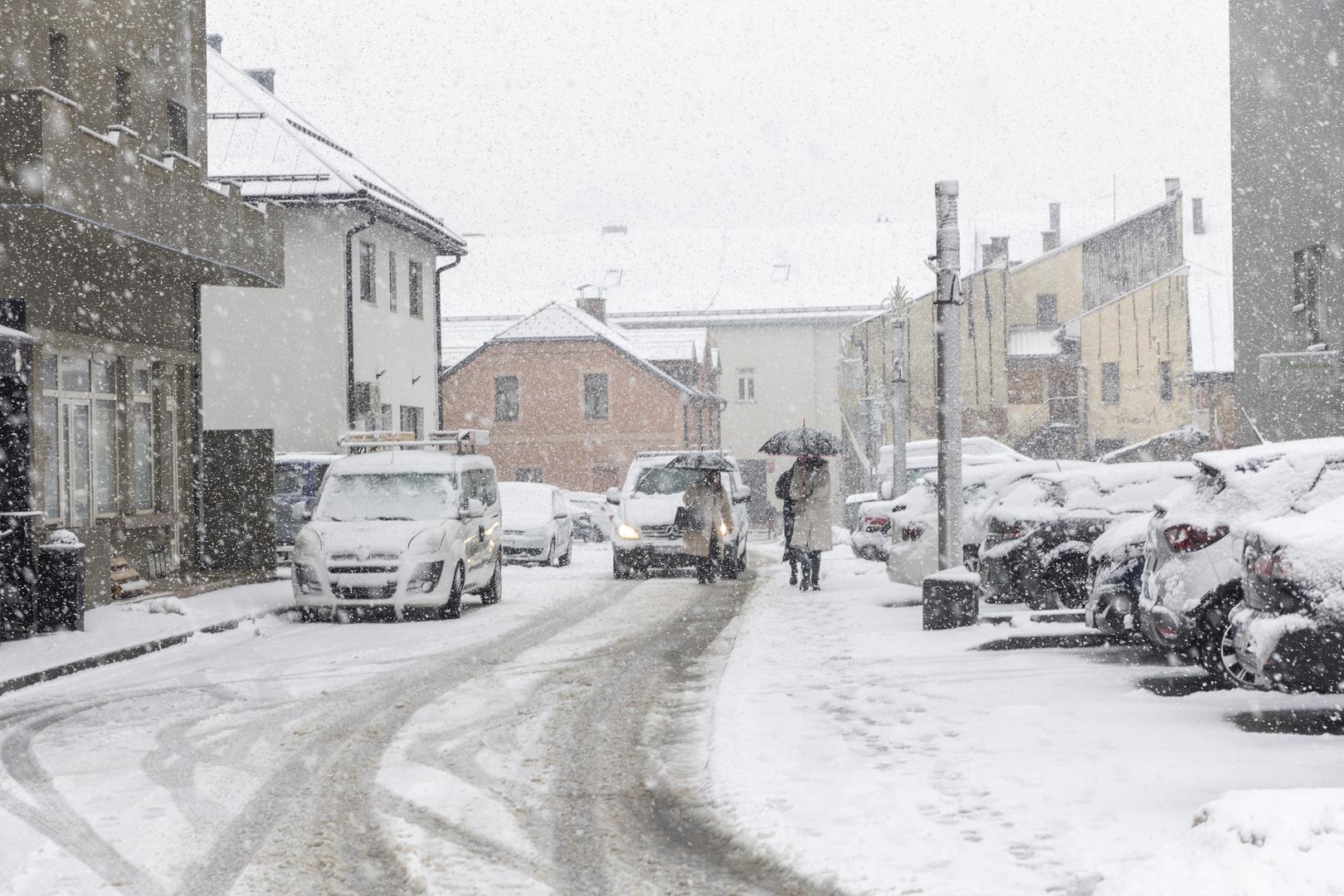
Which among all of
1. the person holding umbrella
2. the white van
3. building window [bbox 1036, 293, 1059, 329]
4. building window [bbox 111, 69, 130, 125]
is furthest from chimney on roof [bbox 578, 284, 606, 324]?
the white van

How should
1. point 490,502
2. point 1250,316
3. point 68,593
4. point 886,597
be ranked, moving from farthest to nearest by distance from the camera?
point 1250,316 → point 490,502 → point 886,597 → point 68,593

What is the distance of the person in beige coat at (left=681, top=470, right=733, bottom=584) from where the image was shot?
21.0 meters

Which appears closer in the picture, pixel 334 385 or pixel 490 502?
pixel 490 502

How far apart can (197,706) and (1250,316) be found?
18721mm

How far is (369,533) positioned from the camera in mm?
15633

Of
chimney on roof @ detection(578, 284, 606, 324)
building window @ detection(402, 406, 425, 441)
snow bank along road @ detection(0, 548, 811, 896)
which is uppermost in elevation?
chimney on roof @ detection(578, 284, 606, 324)

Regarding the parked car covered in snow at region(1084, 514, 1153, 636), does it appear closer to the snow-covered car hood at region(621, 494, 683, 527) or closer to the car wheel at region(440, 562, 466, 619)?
the car wheel at region(440, 562, 466, 619)

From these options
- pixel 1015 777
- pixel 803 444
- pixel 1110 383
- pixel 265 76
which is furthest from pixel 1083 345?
pixel 1015 777

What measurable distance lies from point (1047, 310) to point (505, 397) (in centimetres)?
2187

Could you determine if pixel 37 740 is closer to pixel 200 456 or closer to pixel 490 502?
pixel 490 502

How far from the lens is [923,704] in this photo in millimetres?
9242

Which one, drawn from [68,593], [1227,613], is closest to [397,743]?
[1227,613]

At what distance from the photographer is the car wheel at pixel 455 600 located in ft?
52.1

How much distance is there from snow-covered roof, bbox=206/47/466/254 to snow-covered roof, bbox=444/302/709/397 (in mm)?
22075
